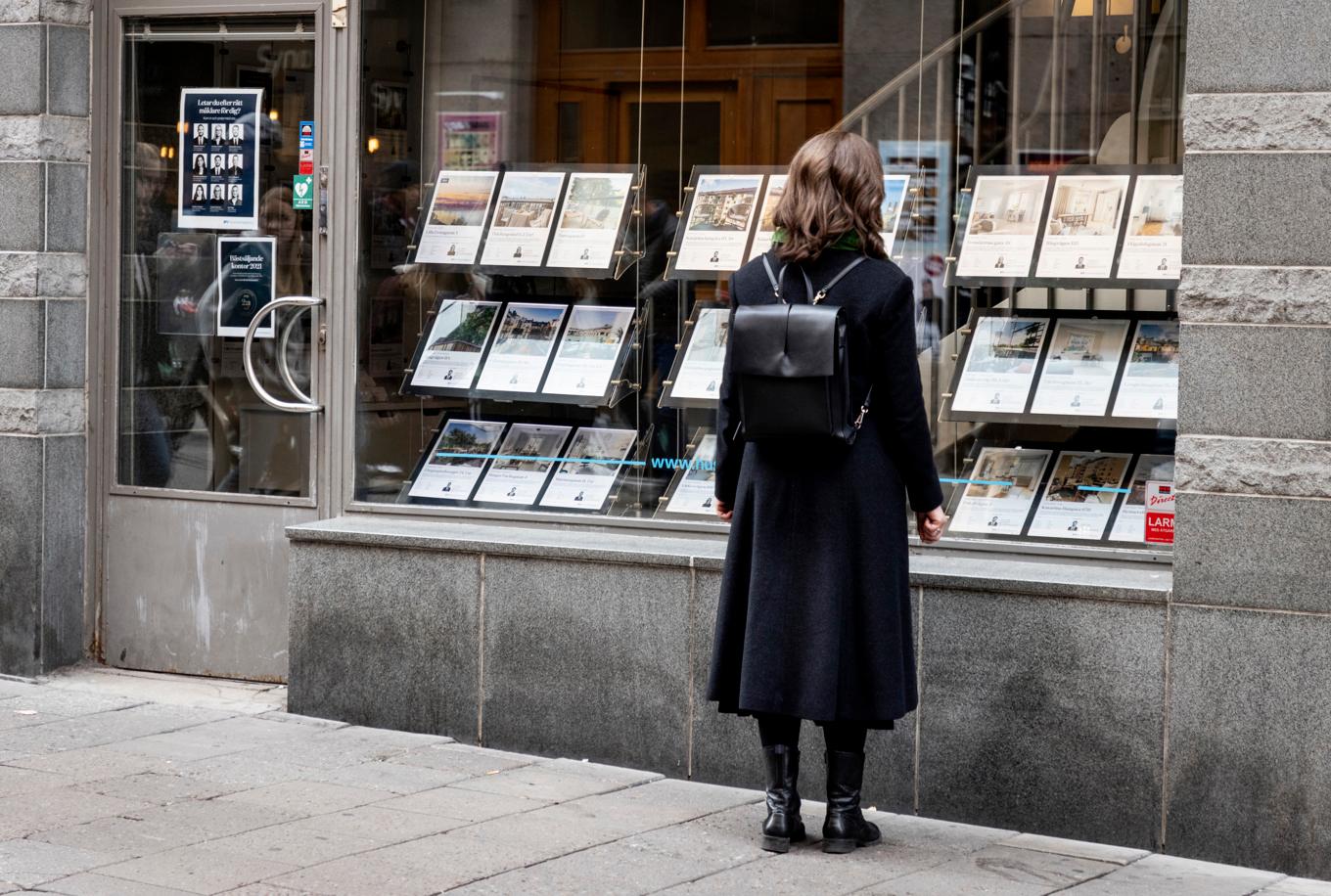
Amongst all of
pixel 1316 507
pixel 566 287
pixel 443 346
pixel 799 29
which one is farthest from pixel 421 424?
pixel 1316 507

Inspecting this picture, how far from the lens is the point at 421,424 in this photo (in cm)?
758

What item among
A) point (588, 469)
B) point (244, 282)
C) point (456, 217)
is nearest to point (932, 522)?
point (588, 469)

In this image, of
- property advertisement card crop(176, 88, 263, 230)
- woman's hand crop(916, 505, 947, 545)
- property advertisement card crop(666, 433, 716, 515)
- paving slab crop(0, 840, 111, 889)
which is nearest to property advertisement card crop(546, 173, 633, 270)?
property advertisement card crop(666, 433, 716, 515)

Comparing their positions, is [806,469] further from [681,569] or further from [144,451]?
[144,451]

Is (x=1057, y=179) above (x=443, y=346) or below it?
above

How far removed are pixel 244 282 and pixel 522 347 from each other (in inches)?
51.9

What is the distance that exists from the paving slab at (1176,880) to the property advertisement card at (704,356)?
2.37 meters

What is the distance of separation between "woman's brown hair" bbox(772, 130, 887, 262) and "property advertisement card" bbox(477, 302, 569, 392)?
1997 millimetres

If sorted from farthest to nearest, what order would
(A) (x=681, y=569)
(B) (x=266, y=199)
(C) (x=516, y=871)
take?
1. (B) (x=266, y=199)
2. (A) (x=681, y=569)
3. (C) (x=516, y=871)

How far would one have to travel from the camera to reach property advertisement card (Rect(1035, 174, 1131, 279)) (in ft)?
20.9

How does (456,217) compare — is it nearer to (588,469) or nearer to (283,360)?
(283,360)

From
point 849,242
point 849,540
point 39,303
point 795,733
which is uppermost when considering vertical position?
point 849,242

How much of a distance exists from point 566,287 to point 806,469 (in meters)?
2.15

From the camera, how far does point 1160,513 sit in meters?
6.13
